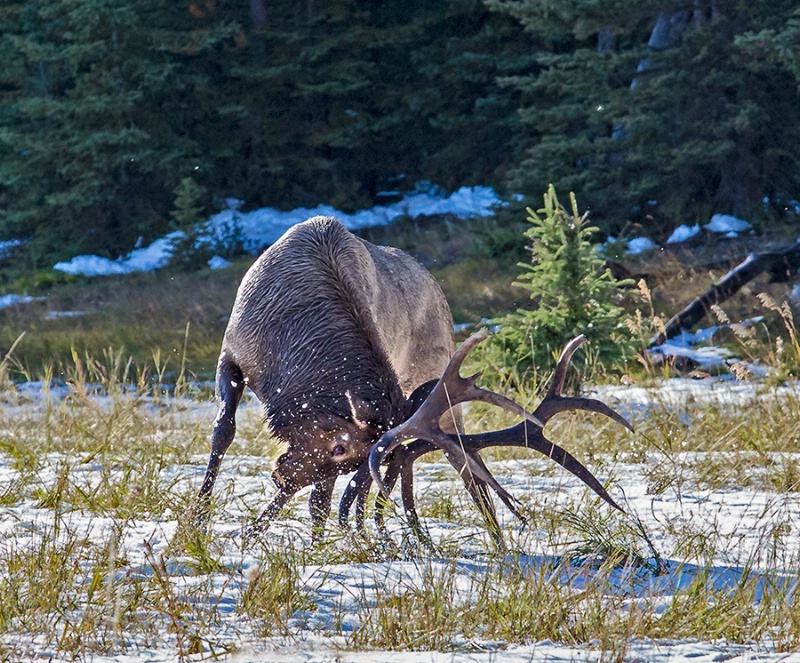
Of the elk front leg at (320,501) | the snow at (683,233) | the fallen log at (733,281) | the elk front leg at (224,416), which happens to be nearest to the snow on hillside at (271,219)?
the snow at (683,233)

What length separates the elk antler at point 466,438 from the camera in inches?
168

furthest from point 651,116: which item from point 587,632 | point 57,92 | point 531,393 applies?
point 57,92

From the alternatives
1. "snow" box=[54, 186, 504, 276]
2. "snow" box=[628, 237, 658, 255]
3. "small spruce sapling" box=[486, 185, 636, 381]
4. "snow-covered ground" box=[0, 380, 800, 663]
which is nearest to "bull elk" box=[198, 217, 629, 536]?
"snow-covered ground" box=[0, 380, 800, 663]

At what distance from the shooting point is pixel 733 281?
41.6 feet

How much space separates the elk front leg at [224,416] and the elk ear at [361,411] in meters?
0.94

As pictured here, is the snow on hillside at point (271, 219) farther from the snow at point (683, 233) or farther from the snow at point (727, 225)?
the snow at point (727, 225)

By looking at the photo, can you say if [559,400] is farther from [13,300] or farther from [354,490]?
[13,300]

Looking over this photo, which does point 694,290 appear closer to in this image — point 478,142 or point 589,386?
point 589,386

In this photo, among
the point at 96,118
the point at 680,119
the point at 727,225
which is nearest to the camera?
the point at 727,225

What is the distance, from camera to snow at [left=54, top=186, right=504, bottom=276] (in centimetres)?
2781

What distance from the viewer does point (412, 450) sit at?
4.51m

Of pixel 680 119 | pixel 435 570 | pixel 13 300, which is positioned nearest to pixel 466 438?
pixel 435 570

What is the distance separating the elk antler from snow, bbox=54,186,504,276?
22494 millimetres

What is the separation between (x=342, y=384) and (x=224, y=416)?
0.97 metres
